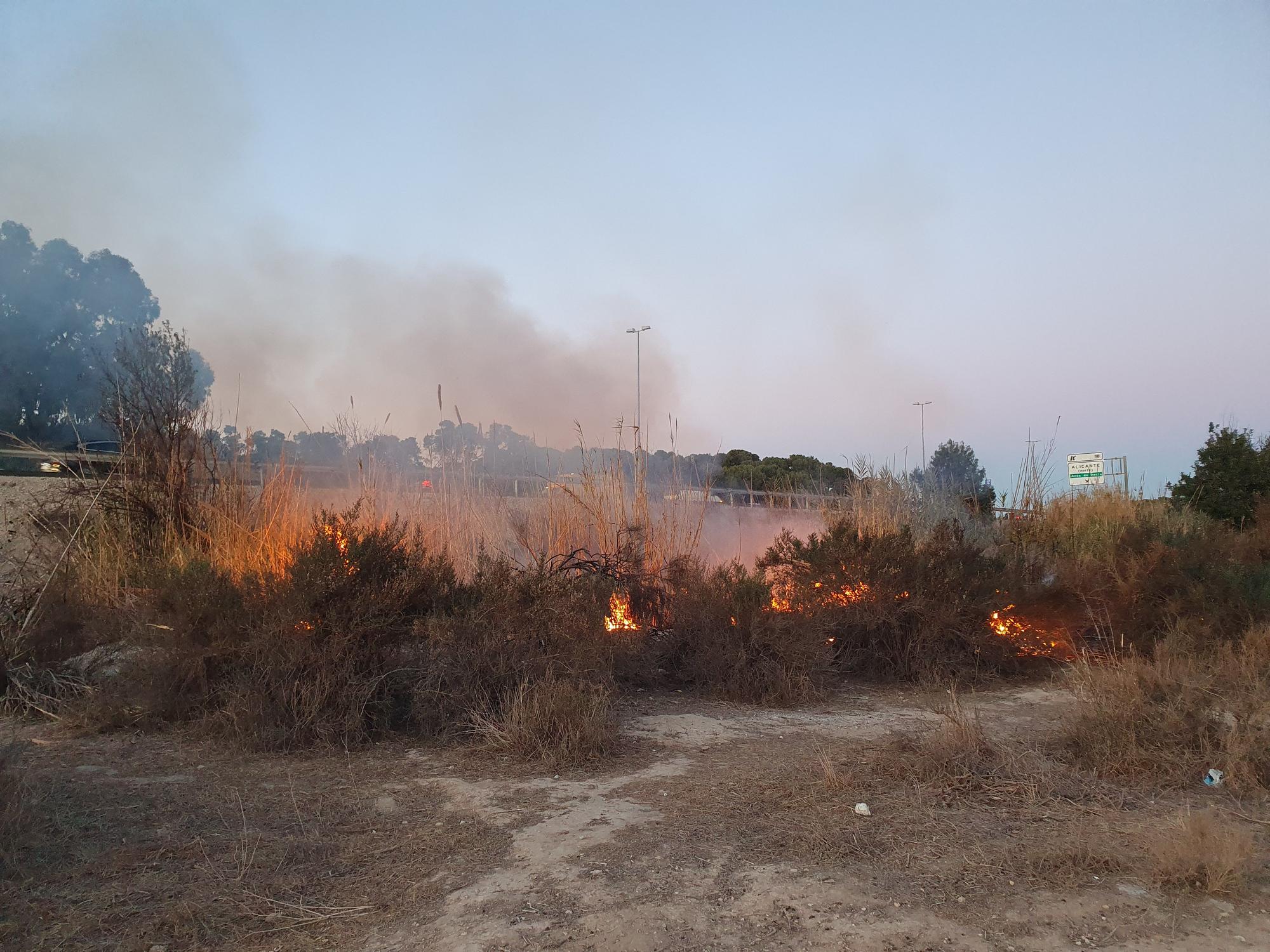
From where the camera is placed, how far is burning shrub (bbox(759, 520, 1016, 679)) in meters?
8.24

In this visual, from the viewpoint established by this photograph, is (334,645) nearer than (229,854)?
No

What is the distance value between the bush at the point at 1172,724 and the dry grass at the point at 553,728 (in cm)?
291

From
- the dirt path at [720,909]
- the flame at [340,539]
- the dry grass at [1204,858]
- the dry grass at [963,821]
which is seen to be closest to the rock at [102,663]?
the flame at [340,539]

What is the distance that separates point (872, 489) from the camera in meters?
13.8

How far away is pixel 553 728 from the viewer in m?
5.50

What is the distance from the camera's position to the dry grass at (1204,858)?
3227 mm

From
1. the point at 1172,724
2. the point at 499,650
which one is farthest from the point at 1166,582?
the point at 499,650

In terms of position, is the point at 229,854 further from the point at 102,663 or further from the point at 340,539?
the point at 102,663

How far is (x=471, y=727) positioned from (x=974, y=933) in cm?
368

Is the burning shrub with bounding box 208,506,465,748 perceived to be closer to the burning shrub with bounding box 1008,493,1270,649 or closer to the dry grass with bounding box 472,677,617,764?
the dry grass with bounding box 472,677,617,764

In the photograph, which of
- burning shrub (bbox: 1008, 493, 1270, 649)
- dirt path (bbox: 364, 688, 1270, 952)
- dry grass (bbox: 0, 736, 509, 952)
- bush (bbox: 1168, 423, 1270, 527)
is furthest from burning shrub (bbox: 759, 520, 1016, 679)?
bush (bbox: 1168, 423, 1270, 527)

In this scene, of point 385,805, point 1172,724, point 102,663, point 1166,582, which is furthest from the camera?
point 1166,582

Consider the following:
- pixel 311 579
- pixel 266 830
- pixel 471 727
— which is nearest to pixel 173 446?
pixel 311 579

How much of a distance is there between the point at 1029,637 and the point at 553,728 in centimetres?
561
